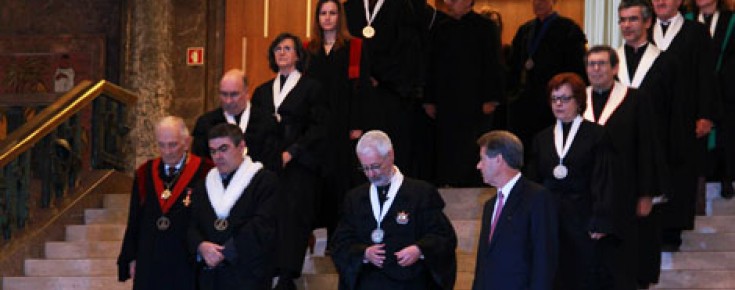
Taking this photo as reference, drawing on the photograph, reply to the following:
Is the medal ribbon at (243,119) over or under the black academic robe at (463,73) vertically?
under

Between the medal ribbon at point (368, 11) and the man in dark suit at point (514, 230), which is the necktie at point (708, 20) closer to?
the medal ribbon at point (368, 11)

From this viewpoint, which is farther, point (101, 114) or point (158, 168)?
point (101, 114)

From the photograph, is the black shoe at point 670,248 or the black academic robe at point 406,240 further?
the black shoe at point 670,248

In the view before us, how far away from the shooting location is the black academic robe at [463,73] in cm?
1051

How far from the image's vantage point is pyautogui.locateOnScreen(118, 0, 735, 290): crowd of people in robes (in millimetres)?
7387

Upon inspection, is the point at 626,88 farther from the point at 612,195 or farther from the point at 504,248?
the point at 504,248

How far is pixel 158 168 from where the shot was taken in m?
8.43

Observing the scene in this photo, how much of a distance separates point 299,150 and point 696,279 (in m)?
2.48

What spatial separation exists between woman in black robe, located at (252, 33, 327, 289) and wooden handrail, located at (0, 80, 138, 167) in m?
2.53

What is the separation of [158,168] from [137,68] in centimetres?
561

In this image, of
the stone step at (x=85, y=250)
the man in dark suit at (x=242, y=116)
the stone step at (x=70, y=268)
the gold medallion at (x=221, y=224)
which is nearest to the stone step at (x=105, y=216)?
the stone step at (x=85, y=250)

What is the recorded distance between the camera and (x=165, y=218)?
829 cm

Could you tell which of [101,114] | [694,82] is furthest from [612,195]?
[101,114]

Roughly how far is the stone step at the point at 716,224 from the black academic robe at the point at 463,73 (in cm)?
184
